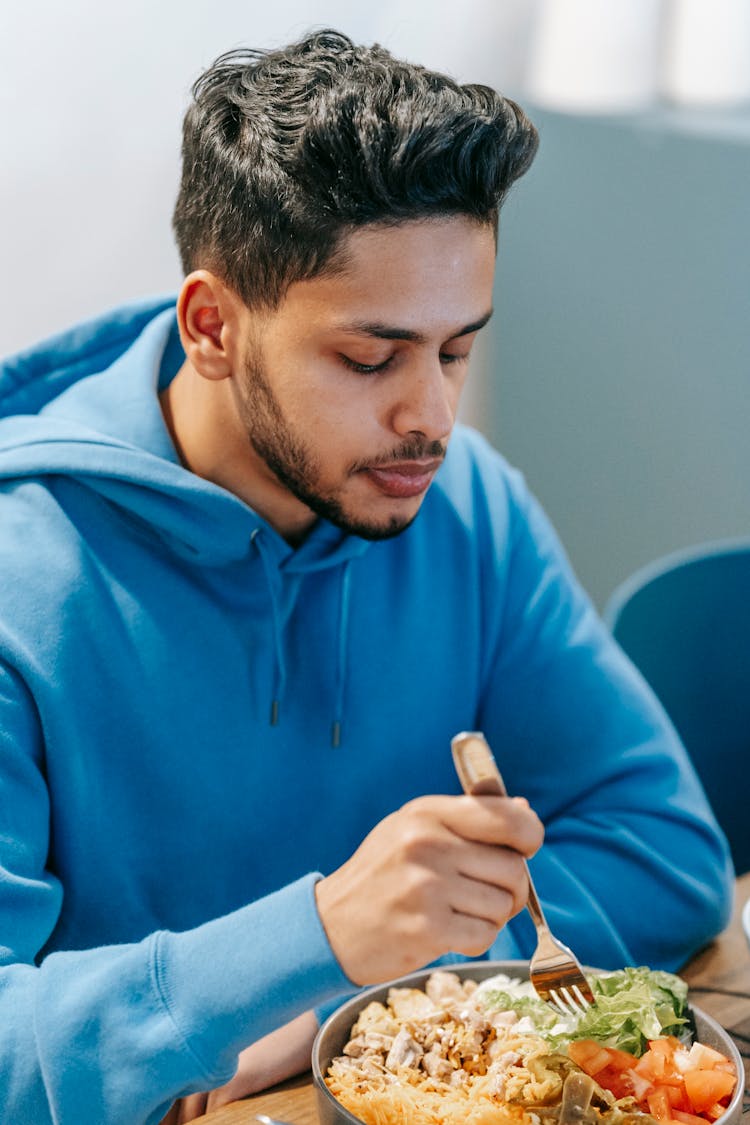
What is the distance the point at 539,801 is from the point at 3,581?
0.62 meters

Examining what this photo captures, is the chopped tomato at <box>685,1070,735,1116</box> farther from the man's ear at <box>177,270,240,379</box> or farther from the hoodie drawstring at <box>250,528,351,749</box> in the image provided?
the man's ear at <box>177,270,240,379</box>

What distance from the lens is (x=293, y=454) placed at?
53.9 inches

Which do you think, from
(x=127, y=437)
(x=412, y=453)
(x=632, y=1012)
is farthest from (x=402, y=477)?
(x=632, y=1012)

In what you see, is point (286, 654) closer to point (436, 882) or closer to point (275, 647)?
point (275, 647)

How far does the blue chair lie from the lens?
195 cm

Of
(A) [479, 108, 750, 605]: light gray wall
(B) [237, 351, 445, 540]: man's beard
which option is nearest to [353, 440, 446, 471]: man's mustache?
(B) [237, 351, 445, 540]: man's beard

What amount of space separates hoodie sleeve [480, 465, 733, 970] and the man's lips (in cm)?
30

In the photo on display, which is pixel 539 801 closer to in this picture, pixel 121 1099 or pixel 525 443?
pixel 121 1099

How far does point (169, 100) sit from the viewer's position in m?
2.14

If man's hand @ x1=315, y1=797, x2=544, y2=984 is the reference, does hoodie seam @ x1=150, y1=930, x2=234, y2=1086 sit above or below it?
below

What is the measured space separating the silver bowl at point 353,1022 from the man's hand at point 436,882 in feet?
0.28

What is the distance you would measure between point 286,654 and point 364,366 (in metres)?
0.34

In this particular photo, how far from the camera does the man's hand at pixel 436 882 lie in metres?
1.01

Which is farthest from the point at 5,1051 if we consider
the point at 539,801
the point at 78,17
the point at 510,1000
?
the point at 78,17
